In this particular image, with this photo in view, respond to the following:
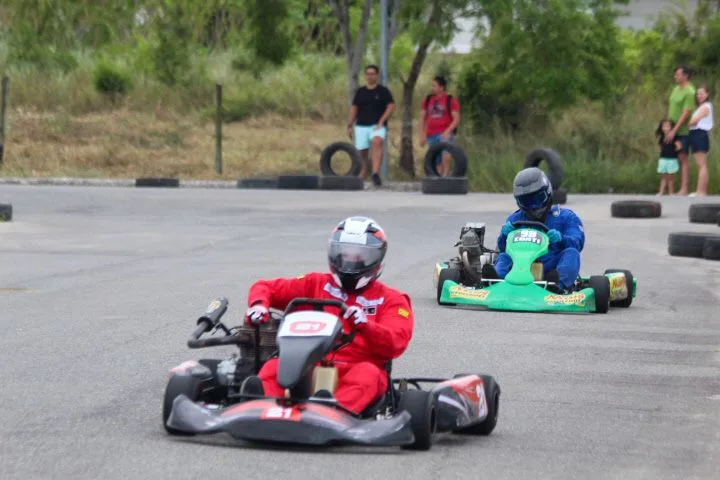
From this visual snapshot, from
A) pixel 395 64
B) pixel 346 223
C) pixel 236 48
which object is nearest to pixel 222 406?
pixel 346 223

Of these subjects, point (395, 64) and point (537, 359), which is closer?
point (537, 359)

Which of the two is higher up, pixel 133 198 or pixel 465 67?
pixel 465 67

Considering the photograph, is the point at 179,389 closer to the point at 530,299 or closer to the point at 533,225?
the point at 530,299

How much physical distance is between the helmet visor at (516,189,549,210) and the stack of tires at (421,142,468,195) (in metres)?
11.9

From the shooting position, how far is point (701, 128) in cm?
2211

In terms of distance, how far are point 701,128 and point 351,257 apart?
16221mm

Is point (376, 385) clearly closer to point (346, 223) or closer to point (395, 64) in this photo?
point (346, 223)

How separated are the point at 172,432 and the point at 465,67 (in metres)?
22.8

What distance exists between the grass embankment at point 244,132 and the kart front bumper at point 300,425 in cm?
1852

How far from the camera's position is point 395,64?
33.4 m

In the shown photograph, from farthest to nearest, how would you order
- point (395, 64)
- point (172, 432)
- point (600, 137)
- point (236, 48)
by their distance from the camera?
point (236, 48) < point (395, 64) < point (600, 137) < point (172, 432)

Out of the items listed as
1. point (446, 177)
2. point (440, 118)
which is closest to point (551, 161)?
point (446, 177)

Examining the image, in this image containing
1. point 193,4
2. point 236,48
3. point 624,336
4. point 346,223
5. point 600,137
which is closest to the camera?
point 346,223

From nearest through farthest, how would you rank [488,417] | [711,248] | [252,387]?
[252,387]
[488,417]
[711,248]
